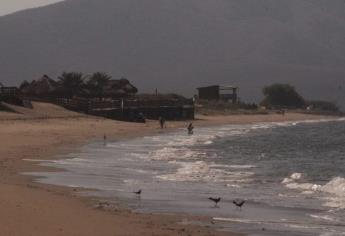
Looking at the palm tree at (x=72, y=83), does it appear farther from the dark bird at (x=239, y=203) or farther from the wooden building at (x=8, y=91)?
the dark bird at (x=239, y=203)

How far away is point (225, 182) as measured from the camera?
20547 millimetres

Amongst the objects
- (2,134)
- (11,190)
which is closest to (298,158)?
(2,134)

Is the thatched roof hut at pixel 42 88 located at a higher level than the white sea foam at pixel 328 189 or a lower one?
higher

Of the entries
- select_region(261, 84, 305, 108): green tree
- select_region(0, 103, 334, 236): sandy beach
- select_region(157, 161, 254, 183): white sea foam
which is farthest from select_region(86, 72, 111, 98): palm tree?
select_region(261, 84, 305, 108): green tree

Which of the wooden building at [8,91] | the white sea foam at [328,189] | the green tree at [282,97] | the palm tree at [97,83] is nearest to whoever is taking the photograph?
the white sea foam at [328,189]

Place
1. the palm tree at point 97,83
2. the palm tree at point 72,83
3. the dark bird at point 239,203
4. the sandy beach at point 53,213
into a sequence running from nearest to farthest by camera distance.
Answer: the sandy beach at point 53,213 < the dark bird at point 239,203 < the palm tree at point 72,83 < the palm tree at point 97,83

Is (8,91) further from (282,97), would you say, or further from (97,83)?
(282,97)

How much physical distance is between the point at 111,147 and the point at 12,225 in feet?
74.0

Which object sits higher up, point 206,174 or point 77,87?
point 77,87

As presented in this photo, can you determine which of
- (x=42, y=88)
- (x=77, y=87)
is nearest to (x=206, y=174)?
(x=42, y=88)

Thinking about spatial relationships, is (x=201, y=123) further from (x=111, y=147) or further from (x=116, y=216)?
(x=116, y=216)

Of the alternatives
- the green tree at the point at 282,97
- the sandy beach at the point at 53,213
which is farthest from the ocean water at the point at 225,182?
the green tree at the point at 282,97

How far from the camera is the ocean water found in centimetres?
1411

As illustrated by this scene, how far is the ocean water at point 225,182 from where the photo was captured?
46.3 feet
